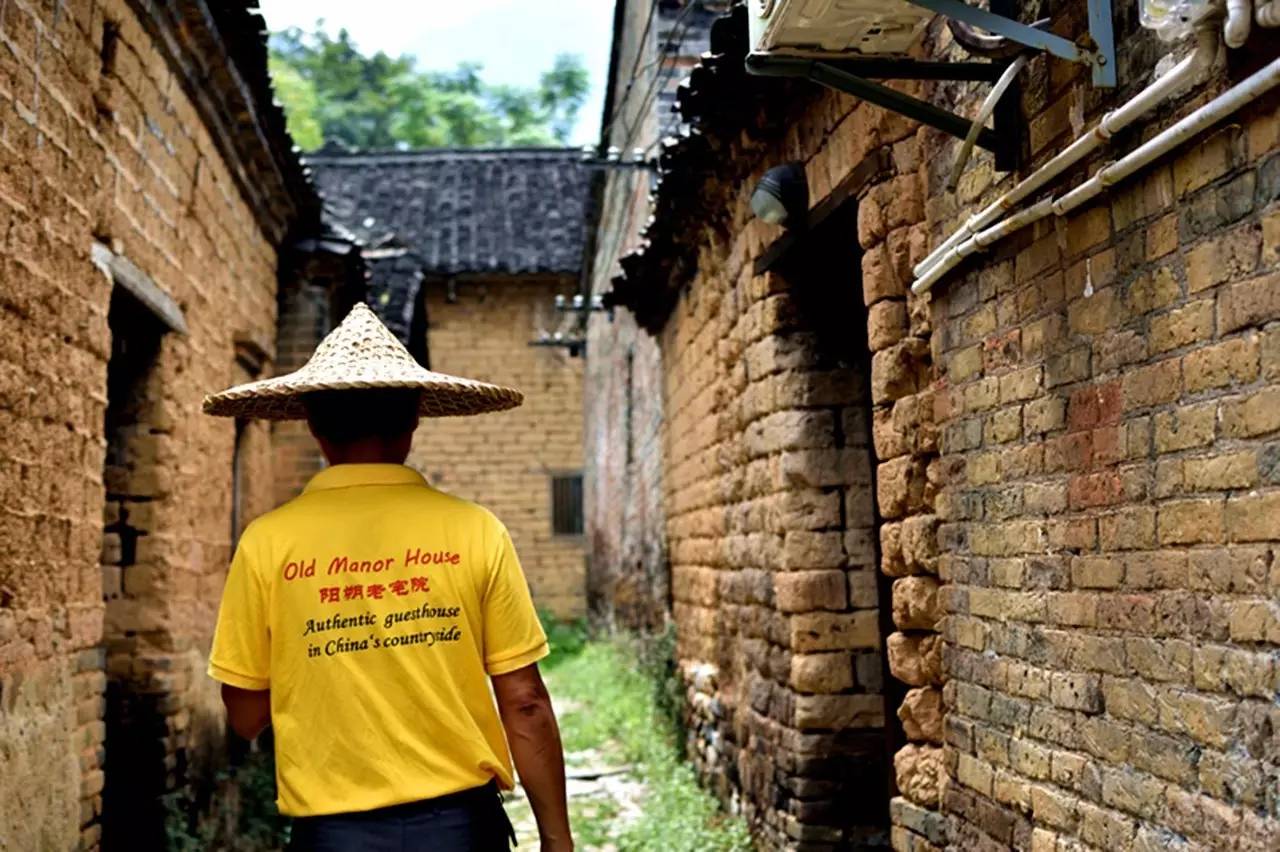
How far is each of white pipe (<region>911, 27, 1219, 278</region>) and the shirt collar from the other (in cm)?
160

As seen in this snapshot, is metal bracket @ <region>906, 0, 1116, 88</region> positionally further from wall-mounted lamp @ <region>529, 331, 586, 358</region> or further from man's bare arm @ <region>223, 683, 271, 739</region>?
wall-mounted lamp @ <region>529, 331, 586, 358</region>

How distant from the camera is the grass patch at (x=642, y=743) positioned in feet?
20.6

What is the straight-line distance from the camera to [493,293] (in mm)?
20438

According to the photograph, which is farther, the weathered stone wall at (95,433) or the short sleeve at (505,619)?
the weathered stone wall at (95,433)

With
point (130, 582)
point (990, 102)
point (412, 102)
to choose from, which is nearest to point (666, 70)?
point (130, 582)

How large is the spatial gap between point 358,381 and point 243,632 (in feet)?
1.91

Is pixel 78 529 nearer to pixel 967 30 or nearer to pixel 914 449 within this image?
pixel 914 449

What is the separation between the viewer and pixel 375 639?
2.64 meters

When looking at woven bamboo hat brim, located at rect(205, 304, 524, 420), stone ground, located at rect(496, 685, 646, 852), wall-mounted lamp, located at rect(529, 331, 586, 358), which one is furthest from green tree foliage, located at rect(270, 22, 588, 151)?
woven bamboo hat brim, located at rect(205, 304, 524, 420)

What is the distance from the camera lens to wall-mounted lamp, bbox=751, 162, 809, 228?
506cm

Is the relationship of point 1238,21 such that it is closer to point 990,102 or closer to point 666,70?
point 990,102

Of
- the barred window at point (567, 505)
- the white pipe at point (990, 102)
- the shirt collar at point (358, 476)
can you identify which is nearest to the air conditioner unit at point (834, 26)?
the white pipe at point (990, 102)

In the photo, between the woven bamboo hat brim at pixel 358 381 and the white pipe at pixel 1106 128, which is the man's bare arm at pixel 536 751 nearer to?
the woven bamboo hat brim at pixel 358 381

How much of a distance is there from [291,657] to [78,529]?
237 centimetres
